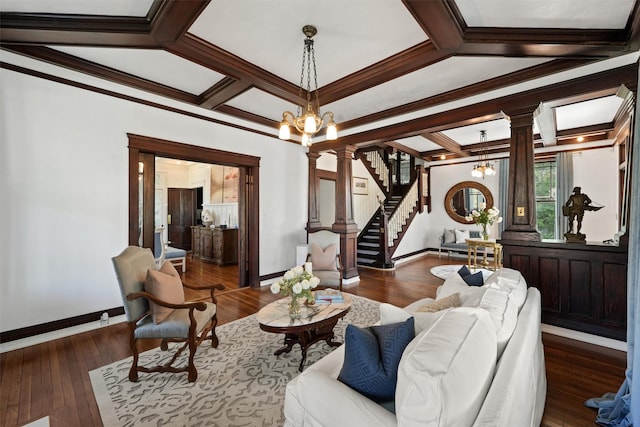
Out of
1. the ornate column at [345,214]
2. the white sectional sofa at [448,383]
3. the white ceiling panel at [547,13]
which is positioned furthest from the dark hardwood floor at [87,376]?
the white ceiling panel at [547,13]

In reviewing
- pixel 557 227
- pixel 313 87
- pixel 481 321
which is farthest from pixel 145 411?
pixel 557 227

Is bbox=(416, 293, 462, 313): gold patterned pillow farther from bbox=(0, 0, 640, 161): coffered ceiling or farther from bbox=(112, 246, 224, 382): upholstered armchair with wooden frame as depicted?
bbox=(0, 0, 640, 161): coffered ceiling

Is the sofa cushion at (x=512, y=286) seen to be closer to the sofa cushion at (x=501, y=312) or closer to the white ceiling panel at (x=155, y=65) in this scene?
the sofa cushion at (x=501, y=312)

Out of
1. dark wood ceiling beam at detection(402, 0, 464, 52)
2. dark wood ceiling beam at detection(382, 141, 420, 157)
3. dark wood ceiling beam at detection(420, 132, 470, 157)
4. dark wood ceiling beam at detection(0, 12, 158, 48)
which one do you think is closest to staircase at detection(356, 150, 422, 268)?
dark wood ceiling beam at detection(382, 141, 420, 157)

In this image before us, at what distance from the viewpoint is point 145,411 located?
194 centimetres

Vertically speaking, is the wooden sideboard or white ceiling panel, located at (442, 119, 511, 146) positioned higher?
white ceiling panel, located at (442, 119, 511, 146)

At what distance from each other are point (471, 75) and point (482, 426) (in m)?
3.60

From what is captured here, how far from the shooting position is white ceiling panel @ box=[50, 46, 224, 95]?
9.23 ft

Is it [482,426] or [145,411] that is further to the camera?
[145,411]

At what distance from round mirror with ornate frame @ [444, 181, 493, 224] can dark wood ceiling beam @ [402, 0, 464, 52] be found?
6473mm

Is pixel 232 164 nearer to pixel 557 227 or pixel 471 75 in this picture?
pixel 471 75

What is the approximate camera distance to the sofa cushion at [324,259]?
4461 mm

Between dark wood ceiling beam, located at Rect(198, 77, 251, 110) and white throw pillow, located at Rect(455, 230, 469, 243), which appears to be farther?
white throw pillow, located at Rect(455, 230, 469, 243)

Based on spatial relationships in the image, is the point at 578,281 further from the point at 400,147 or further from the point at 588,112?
the point at 400,147
